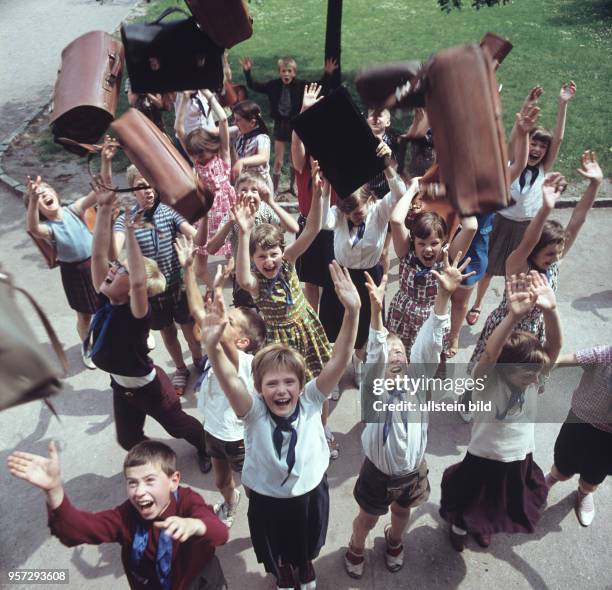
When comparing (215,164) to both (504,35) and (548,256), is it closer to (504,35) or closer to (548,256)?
(548,256)

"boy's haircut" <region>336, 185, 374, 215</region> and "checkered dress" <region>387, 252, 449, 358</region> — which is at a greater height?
"boy's haircut" <region>336, 185, 374, 215</region>

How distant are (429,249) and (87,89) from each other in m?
2.23

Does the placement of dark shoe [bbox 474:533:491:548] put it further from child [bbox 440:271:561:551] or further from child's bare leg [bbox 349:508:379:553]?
child's bare leg [bbox 349:508:379:553]

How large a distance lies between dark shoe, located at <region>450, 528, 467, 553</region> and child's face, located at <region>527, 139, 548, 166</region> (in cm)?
292

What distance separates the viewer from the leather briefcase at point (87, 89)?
80.2 inches

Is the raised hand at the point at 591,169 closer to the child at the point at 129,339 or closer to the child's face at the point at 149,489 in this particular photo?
the child at the point at 129,339

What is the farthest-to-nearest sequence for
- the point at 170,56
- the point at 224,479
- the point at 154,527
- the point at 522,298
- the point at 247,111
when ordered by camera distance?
1. the point at 247,111
2. the point at 224,479
3. the point at 522,298
4. the point at 154,527
5. the point at 170,56

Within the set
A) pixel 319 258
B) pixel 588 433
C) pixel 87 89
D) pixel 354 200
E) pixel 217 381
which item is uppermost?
pixel 87 89

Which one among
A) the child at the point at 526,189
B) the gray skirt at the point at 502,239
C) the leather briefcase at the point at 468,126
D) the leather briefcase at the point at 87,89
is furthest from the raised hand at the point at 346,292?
the gray skirt at the point at 502,239

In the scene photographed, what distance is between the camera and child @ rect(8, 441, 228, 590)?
2.15 meters

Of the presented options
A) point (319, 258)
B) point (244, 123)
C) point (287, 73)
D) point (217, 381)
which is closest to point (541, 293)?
point (217, 381)

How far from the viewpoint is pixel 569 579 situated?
9.85 ft

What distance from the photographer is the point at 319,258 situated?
4.27m

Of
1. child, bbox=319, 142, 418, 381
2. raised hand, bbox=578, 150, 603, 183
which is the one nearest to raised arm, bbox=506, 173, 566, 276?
raised hand, bbox=578, 150, 603, 183
